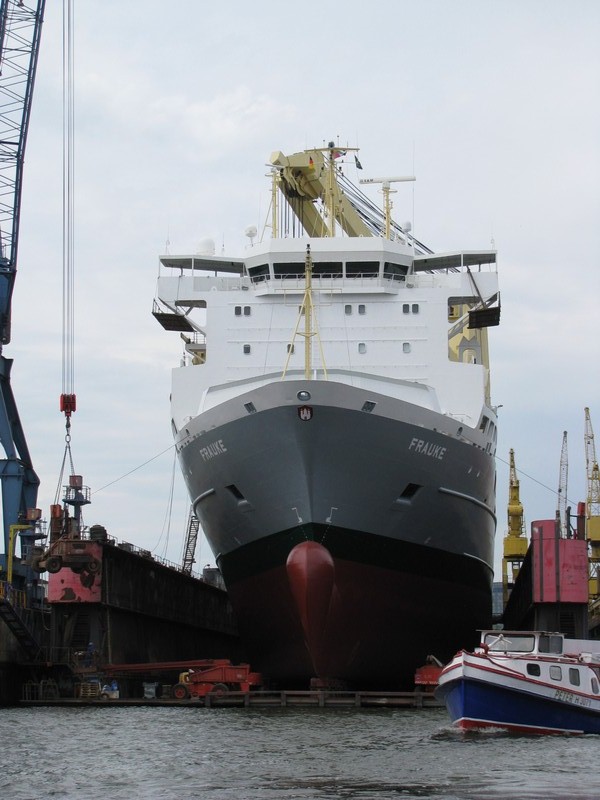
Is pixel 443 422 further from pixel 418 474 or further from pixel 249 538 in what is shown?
pixel 249 538

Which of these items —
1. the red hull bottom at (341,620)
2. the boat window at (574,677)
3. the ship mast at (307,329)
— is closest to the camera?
the boat window at (574,677)

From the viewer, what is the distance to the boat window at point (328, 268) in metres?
38.3

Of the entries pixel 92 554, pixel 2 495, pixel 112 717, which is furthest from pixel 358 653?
pixel 2 495

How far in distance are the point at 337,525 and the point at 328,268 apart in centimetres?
1043

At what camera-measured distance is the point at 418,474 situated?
1249 inches

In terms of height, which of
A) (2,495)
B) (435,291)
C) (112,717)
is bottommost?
(112,717)

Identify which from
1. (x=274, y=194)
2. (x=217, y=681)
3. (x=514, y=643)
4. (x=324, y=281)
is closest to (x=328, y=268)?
(x=324, y=281)

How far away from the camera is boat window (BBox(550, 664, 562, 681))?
79.9 feet

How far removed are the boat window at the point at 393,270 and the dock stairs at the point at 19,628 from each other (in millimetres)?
14117

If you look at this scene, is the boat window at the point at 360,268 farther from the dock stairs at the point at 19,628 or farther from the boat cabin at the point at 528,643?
the boat cabin at the point at 528,643

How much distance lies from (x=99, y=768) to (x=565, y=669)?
922 cm

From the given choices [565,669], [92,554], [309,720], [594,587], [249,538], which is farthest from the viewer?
[594,587]

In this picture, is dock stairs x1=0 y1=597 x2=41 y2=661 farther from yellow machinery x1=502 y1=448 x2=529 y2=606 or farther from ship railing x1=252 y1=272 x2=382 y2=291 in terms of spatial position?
yellow machinery x1=502 y1=448 x2=529 y2=606

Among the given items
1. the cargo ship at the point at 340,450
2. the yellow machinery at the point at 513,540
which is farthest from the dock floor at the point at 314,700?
the yellow machinery at the point at 513,540
